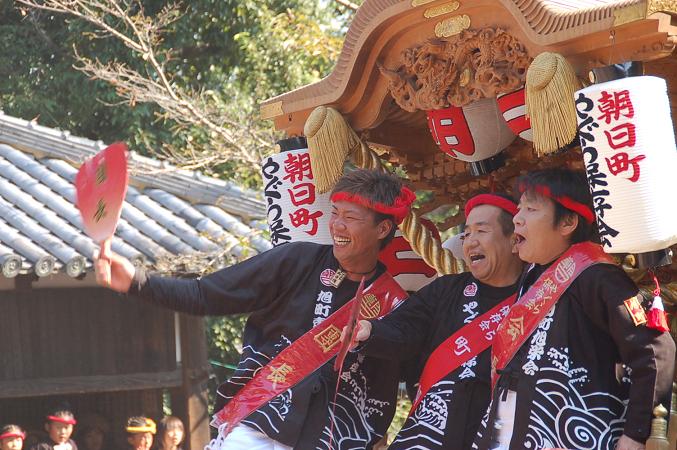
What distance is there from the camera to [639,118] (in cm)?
340

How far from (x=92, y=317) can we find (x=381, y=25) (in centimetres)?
459

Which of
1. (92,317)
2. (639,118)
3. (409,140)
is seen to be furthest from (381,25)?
(92,317)

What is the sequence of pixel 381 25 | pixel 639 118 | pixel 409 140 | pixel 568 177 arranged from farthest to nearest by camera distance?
pixel 409 140
pixel 381 25
pixel 568 177
pixel 639 118

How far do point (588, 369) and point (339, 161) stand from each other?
1670 millimetres

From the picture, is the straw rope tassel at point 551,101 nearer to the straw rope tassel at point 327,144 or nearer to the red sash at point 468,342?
the red sash at point 468,342

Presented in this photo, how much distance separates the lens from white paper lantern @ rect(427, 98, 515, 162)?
4.42 m

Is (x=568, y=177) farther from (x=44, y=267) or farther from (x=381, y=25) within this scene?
(x=44, y=267)

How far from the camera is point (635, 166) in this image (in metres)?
3.41

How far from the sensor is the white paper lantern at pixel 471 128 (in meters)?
4.42


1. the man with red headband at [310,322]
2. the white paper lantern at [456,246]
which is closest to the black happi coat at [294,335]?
the man with red headband at [310,322]

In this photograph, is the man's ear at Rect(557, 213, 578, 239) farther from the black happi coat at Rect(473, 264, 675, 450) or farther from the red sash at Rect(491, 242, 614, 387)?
the black happi coat at Rect(473, 264, 675, 450)

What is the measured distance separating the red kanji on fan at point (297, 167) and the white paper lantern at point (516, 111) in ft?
3.90

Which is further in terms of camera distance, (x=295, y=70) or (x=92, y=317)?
(x=295, y=70)

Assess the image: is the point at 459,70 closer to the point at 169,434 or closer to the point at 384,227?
the point at 384,227
